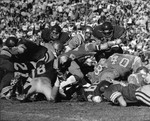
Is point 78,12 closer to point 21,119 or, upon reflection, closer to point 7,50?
point 7,50

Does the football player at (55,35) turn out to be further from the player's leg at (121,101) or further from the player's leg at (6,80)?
the player's leg at (121,101)

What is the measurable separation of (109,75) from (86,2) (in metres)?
6.06

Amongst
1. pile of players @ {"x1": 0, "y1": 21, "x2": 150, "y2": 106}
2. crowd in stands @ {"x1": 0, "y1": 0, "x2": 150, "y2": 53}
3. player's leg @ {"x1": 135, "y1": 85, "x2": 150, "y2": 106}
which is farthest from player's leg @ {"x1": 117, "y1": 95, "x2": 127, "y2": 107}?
crowd in stands @ {"x1": 0, "y1": 0, "x2": 150, "y2": 53}


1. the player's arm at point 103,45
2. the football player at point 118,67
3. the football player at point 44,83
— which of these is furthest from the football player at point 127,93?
the player's arm at point 103,45

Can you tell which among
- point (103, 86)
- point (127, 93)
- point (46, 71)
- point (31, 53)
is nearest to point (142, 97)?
point (127, 93)

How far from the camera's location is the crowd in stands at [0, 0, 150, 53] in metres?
9.78

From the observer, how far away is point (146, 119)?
3.47 metres

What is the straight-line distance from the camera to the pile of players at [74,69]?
16.3 ft

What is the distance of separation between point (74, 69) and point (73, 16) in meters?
5.26

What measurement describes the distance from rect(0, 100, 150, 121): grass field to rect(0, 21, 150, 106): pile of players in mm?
236

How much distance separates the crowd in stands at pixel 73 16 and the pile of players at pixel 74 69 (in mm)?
2386

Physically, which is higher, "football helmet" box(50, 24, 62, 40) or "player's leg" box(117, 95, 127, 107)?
"football helmet" box(50, 24, 62, 40)

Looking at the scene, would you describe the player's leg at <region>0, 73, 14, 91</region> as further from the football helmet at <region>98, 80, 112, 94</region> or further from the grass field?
the football helmet at <region>98, 80, 112, 94</region>

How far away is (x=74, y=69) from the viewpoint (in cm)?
605
